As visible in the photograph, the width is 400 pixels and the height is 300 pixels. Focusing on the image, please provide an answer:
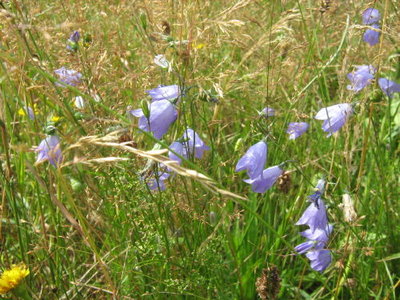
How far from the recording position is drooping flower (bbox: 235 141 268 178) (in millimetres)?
1622

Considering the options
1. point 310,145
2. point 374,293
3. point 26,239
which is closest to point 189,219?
point 26,239

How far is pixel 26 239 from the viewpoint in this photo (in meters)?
1.82

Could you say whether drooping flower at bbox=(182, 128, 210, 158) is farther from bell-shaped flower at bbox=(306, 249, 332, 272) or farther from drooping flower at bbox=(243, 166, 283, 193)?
bell-shaped flower at bbox=(306, 249, 332, 272)

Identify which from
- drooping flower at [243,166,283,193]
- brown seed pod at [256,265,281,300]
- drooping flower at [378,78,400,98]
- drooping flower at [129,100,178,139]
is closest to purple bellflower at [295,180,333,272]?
drooping flower at [243,166,283,193]

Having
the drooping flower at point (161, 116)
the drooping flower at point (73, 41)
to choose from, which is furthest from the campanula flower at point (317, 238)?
the drooping flower at point (73, 41)

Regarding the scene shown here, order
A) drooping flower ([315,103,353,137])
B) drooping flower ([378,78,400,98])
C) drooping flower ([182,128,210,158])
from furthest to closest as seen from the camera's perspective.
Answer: drooping flower ([378,78,400,98]) → drooping flower ([315,103,353,137]) → drooping flower ([182,128,210,158])

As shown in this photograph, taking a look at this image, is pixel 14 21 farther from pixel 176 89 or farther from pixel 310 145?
pixel 310 145

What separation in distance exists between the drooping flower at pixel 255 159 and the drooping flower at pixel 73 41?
0.75m

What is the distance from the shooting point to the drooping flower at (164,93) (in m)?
1.52

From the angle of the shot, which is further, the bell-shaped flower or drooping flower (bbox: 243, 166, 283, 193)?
the bell-shaped flower

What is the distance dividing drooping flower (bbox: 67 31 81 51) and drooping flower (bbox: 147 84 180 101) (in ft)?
1.46

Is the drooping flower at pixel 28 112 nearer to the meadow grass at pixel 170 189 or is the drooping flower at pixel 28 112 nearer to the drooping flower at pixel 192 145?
the meadow grass at pixel 170 189

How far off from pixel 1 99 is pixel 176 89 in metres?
0.53

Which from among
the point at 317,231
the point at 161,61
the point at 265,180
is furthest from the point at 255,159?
the point at 161,61
